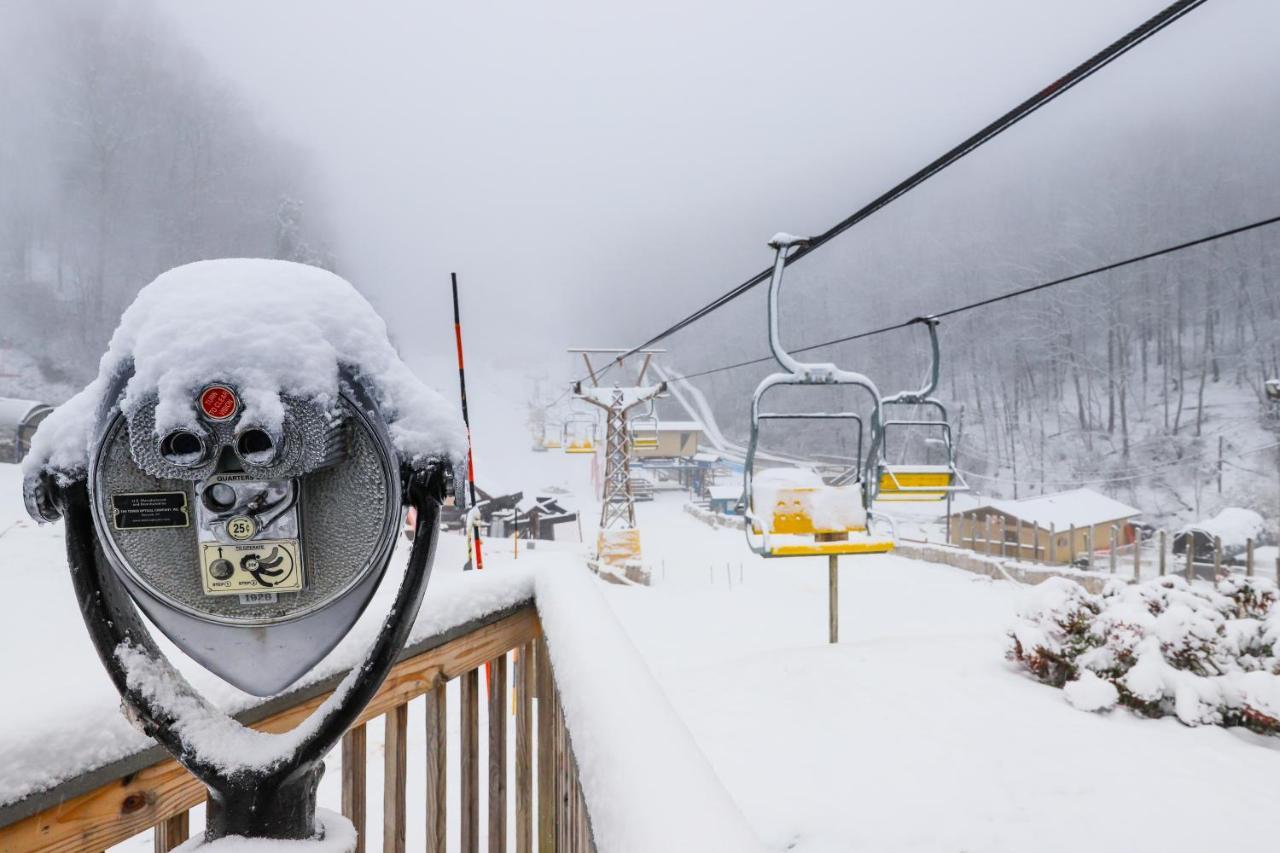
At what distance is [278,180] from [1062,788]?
226 feet

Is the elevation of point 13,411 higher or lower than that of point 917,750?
higher

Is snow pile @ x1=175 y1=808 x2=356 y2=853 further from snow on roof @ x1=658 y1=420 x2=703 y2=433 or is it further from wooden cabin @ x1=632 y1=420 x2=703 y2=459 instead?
wooden cabin @ x1=632 y1=420 x2=703 y2=459

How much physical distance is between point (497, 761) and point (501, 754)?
1 centimetres

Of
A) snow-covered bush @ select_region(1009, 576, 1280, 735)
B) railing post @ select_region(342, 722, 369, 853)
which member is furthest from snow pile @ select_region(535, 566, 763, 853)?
snow-covered bush @ select_region(1009, 576, 1280, 735)

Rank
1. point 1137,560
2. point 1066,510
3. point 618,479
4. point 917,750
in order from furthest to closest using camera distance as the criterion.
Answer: point 1066,510 → point 618,479 → point 1137,560 → point 917,750

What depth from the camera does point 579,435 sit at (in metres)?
15.8

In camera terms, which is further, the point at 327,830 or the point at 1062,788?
the point at 1062,788

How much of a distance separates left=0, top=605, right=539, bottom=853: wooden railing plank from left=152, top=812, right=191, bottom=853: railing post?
2 cm

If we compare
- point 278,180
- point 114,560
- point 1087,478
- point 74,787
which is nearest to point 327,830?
point 74,787

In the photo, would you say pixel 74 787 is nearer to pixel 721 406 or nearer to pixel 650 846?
pixel 650 846

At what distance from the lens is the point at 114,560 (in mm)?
638

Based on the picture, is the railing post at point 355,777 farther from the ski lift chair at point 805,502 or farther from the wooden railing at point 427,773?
the ski lift chair at point 805,502

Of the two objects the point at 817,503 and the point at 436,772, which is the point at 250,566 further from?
the point at 817,503

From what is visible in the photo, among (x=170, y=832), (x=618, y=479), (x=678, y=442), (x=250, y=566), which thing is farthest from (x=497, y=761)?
(x=678, y=442)
